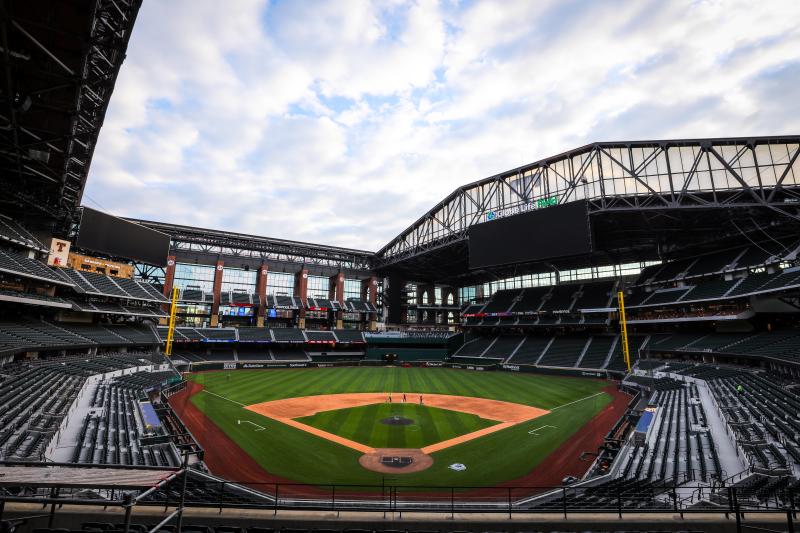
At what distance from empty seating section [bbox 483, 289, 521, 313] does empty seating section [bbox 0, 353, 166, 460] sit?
57.9 metres

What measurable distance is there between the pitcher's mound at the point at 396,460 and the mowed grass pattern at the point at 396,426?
103 cm

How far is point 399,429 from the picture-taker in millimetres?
25828

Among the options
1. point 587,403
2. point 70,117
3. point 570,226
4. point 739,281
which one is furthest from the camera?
point 570,226

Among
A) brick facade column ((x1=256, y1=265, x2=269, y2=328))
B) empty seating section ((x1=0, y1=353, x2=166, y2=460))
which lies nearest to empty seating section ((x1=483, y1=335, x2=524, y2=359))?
brick facade column ((x1=256, y1=265, x2=269, y2=328))

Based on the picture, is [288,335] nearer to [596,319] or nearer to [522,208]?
[522,208]

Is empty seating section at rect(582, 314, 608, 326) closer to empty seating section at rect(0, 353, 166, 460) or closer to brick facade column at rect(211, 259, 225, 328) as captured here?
empty seating section at rect(0, 353, 166, 460)

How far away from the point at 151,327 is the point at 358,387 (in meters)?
33.8

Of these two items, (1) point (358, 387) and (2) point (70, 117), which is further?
(1) point (358, 387)

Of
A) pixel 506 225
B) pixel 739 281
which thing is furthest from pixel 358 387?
pixel 739 281

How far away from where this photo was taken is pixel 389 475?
59.6 feet

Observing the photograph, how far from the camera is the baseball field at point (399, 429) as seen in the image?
61.4 ft

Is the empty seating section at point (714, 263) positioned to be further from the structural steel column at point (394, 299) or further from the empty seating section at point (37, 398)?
the empty seating section at point (37, 398)

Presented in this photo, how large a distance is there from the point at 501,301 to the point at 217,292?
171 ft

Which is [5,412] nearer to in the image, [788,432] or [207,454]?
[207,454]
